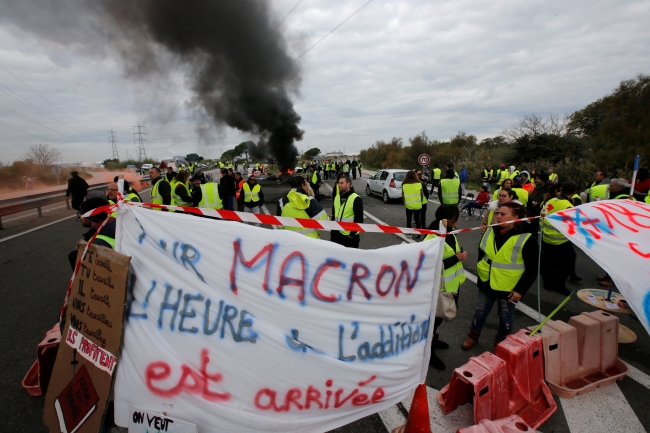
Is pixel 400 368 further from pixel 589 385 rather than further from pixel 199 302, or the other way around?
pixel 589 385

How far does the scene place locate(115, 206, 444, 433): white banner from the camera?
1.80 metres

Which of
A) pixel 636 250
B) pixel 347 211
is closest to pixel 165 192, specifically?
pixel 347 211

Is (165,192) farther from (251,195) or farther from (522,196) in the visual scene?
(522,196)

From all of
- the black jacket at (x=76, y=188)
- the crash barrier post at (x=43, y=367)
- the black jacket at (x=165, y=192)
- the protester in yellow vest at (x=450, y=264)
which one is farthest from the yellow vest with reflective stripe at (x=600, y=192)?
the black jacket at (x=76, y=188)

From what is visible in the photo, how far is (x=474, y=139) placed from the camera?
42188mm

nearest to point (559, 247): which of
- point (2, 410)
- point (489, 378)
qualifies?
point (489, 378)

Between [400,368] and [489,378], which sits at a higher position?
[400,368]

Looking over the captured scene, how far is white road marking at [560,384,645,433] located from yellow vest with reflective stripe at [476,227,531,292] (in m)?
1.03

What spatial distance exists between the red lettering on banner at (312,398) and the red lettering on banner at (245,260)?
578mm

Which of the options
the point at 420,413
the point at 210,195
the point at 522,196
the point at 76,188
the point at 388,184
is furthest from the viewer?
the point at 388,184

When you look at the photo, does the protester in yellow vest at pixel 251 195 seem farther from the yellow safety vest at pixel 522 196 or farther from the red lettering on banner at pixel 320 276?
the red lettering on banner at pixel 320 276

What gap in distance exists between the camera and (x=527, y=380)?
2.74m

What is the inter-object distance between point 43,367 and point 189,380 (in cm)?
199

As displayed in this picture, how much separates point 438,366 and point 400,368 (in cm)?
148
